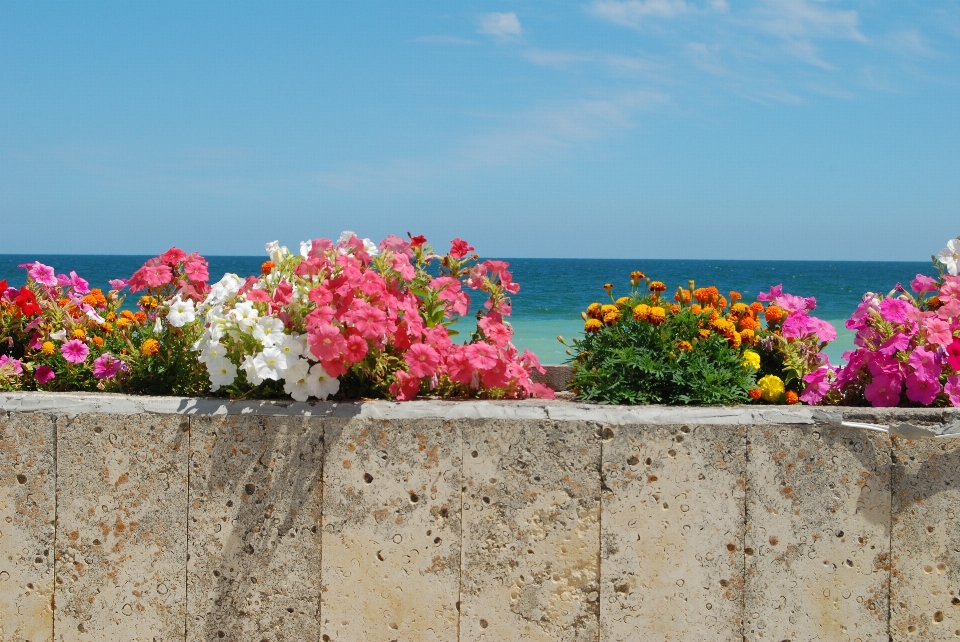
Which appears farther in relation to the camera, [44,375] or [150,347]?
[44,375]

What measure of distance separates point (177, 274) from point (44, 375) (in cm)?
69

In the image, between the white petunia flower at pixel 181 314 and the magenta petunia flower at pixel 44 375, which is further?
the magenta petunia flower at pixel 44 375

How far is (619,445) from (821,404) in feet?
3.16

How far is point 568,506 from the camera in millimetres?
2701

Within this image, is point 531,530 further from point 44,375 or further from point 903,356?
point 44,375

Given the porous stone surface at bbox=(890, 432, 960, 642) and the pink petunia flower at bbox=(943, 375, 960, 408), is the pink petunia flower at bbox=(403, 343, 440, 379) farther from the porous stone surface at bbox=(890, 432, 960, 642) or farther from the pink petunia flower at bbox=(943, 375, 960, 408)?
the pink petunia flower at bbox=(943, 375, 960, 408)

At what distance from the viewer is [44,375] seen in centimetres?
335

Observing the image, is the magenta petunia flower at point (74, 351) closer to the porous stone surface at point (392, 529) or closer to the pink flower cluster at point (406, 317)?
the pink flower cluster at point (406, 317)

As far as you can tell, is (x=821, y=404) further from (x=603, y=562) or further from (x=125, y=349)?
(x=125, y=349)

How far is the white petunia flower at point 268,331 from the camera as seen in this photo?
9.04ft

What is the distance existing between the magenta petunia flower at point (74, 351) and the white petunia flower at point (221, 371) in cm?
81

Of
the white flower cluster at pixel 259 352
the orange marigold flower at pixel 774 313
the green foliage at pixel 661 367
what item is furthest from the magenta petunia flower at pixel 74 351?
the orange marigold flower at pixel 774 313

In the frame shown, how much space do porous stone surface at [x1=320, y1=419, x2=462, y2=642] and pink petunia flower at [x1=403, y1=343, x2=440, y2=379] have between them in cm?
18

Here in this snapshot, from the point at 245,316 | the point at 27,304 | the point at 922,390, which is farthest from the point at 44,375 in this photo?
the point at 922,390
